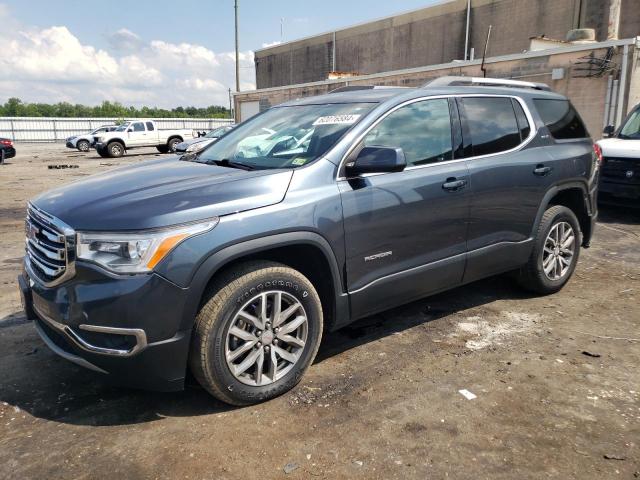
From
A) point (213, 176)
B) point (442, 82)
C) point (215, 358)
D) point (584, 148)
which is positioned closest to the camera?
point (215, 358)

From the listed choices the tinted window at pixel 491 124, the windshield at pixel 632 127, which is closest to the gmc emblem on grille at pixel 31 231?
the tinted window at pixel 491 124

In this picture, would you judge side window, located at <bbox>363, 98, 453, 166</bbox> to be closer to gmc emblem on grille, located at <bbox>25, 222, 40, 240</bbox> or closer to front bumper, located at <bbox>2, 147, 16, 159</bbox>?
gmc emblem on grille, located at <bbox>25, 222, 40, 240</bbox>

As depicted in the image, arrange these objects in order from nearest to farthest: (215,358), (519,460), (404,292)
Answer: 1. (519,460)
2. (215,358)
3. (404,292)

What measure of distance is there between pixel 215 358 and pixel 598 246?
19.0 feet

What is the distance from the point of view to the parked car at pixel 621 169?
7.99 m

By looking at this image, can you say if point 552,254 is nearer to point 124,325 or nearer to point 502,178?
point 502,178

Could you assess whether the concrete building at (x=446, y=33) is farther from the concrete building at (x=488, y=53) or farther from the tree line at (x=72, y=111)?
the tree line at (x=72, y=111)

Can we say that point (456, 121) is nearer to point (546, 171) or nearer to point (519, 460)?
point (546, 171)

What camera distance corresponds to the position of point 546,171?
14.3ft

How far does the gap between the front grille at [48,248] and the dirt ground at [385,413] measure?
2.11 feet

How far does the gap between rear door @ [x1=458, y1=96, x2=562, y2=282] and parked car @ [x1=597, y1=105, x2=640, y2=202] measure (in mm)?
4512

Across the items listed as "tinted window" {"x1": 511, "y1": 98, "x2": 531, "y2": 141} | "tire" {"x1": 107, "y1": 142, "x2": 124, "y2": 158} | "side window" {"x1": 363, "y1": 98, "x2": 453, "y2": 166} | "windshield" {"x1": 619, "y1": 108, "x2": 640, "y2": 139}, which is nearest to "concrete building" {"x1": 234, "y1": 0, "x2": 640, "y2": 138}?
"tinted window" {"x1": 511, "y1": 98, "x2": 531, "y2": 141}

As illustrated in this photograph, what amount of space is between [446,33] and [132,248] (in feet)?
106

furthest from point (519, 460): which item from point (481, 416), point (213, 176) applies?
point (213, 176)
